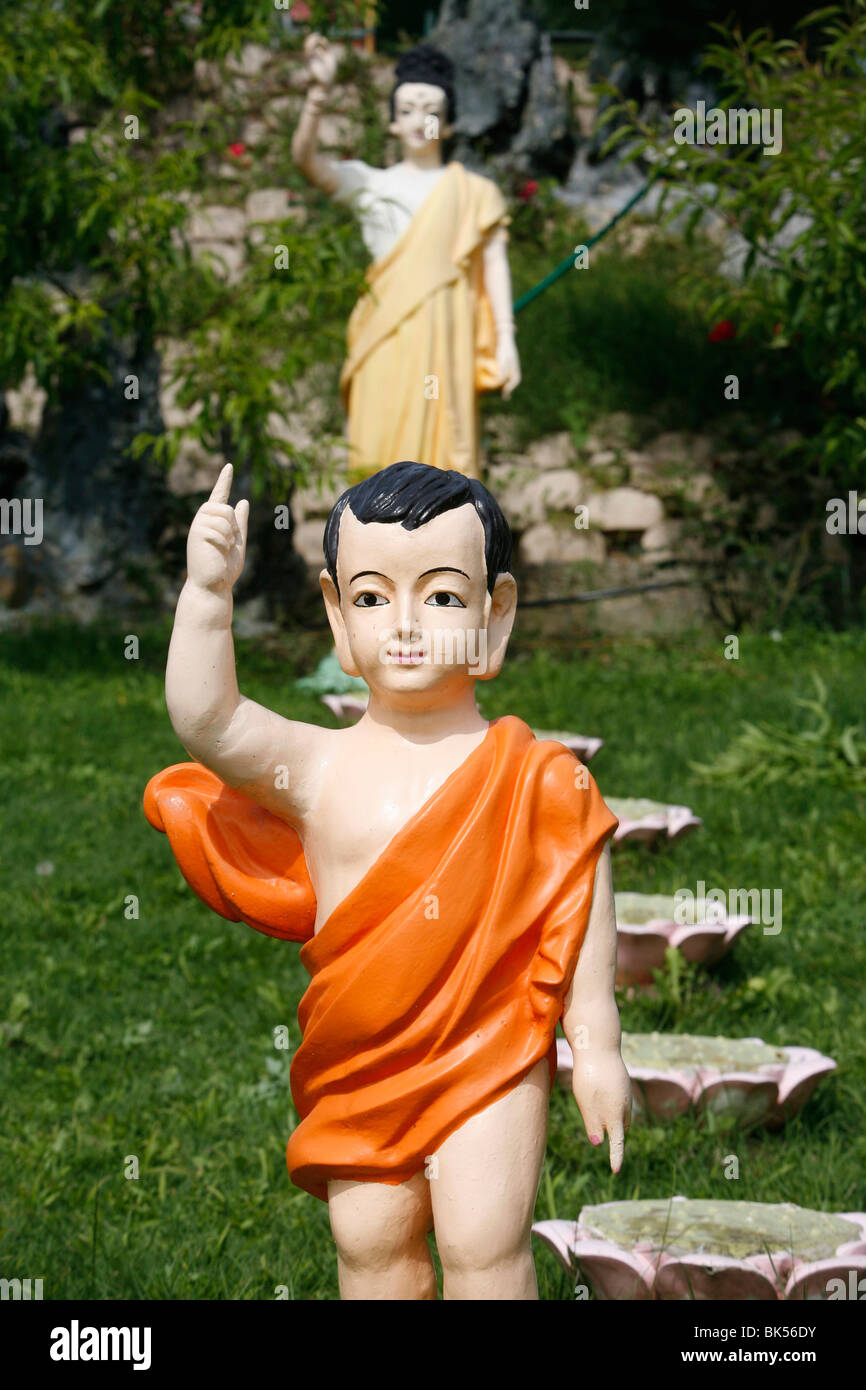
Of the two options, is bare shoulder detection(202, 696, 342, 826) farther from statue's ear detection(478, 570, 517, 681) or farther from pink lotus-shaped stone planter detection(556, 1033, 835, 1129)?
pink lotus-shaped stone planter detection(556, 1033, 835, 1129)

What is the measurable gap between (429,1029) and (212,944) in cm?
245

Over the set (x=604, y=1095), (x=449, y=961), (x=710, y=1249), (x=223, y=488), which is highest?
(x=223, y=488)

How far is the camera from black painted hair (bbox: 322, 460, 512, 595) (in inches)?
81.1

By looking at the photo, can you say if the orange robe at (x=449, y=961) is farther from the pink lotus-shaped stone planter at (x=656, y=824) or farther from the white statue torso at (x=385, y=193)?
the white statue torso at (x=385, y=193)

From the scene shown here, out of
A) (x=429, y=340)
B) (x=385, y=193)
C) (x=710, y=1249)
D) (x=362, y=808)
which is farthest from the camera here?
(x=429, y=340)

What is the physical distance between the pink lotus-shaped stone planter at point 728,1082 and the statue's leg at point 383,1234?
1007mm

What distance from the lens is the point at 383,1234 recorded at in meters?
2.06

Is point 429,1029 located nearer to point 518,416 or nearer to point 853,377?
point 853,377

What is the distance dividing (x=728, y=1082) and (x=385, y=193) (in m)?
4.87

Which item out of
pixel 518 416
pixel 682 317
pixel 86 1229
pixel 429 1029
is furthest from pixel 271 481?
pixel 429 1029

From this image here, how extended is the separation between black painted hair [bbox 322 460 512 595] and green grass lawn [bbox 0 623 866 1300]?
1361mm

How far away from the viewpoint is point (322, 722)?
20.9 ft

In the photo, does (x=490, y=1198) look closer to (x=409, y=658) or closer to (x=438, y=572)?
(x=409, y=658)

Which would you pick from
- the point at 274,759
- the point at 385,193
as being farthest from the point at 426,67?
the point at 274,759
